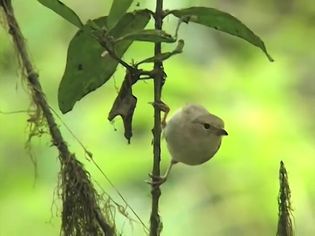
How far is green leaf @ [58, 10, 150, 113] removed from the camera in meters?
0.56

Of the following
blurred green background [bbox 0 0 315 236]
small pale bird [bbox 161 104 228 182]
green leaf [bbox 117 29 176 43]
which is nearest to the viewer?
green leaf [bbox 117 29 176 43]

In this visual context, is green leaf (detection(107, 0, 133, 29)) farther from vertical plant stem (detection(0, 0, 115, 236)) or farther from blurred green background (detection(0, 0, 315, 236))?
blurred green background (detection(0, 0, 315, 236))

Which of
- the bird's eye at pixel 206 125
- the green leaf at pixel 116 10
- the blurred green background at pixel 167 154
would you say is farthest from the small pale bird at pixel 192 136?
the blurred green background at pixel 167 154

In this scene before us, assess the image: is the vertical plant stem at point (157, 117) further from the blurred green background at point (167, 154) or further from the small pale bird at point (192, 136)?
the blurred green background at point (167, 154)

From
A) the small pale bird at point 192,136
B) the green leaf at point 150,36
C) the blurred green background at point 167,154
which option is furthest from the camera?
the blurred green background at point 167,154

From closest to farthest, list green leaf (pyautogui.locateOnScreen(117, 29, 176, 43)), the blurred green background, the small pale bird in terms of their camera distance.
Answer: green leaf (pyautogui.locateOnScreen(117, 29, 176, 43)), the small pale bird, the blurred green background

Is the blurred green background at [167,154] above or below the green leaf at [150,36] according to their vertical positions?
below

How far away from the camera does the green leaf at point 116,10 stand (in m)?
0.53

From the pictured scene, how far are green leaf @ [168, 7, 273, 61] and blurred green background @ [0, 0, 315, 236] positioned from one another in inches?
16.8

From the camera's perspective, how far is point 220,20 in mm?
578

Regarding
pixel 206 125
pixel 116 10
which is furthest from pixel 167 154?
pixel 116 10

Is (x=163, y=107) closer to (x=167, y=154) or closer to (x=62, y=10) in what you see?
(x=62, y=10)

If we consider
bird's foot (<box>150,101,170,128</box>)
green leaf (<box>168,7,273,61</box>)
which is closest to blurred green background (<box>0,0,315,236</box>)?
bird's foot (<box>150,101,170,128</box>)

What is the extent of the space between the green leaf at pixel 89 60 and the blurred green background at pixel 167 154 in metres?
0.43
